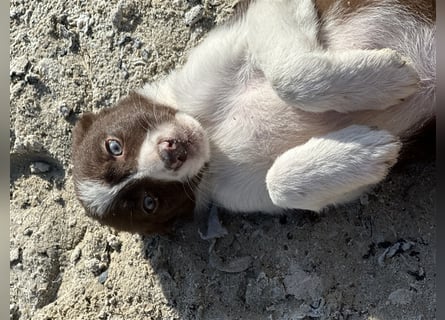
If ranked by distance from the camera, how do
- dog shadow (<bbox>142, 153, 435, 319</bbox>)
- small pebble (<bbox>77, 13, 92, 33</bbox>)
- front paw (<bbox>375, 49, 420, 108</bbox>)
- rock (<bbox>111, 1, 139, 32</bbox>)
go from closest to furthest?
1. front paw (<bbox>375, 49, 420, 108</bbox>)
2. dog shadow (<bbox>142, 153, 435, 319</bbox>)
3. rock (<bbox>111, 1, 139, 32</bbox>)
4. small pebble (<bbox>77, 13, 92, 33</bbox>)

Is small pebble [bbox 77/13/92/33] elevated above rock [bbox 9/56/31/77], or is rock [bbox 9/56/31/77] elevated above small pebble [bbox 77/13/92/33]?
small pebble [bbox 77/13/92/33]

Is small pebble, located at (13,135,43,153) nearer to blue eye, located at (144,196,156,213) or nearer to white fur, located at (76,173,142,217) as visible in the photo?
white fur, located at (76,173,142,217)

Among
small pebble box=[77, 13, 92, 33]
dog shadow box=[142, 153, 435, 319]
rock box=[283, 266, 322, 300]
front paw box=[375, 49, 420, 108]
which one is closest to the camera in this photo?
front paw box=[375, 49, 420, 108]

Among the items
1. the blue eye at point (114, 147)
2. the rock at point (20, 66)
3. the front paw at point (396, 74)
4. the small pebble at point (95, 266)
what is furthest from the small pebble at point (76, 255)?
the front paw at point (396, 74)

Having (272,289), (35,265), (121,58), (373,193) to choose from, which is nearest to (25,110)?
(121,58)

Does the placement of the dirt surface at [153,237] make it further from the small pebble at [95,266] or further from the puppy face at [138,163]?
the puppy face at [138,163]

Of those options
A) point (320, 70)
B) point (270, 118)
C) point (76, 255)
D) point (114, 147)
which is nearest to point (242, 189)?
point (270, 118)

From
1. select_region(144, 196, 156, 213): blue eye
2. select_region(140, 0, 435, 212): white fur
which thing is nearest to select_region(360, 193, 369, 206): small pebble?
select_region(140, 0, 435, 212): white fur

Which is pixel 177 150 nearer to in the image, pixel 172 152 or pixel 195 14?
pixel 172 152
